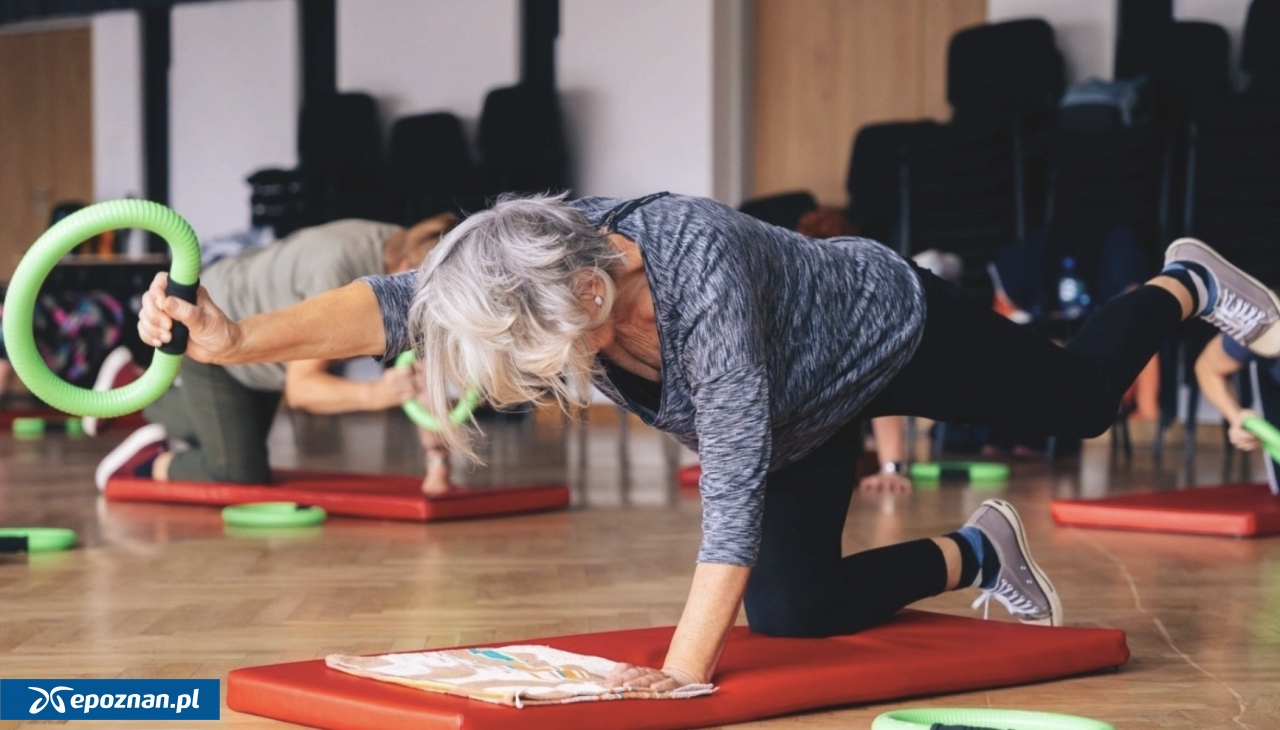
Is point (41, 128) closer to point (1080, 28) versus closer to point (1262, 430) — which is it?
point (1080, 28)

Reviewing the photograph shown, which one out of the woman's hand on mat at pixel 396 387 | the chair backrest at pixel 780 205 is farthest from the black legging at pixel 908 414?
the chair backrest at pixel 780 205

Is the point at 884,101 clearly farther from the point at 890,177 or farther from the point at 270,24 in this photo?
the point at 270,24

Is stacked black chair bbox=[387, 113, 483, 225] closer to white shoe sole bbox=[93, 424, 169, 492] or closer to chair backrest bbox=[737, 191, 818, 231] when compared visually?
chair backrest bbox=[737, 191, 818, 231]

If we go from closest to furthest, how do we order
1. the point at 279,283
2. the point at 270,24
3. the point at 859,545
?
the point at 859,545, the point at 279,283, the point at 270,24

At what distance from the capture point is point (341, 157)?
878 cm

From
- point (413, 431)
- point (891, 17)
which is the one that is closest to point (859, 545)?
point (413, 431)

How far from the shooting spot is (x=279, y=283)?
399cm

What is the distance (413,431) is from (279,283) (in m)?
3.63

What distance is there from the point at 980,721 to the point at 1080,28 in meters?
5.87

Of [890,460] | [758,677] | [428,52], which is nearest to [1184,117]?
[890,460]

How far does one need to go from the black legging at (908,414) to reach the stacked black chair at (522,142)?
19.0ft

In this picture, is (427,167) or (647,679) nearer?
(647,679)

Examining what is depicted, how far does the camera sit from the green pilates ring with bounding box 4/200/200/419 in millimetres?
1991

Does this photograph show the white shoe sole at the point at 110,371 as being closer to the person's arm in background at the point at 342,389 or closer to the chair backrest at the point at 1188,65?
the person's arm in background at the point at 342,389
